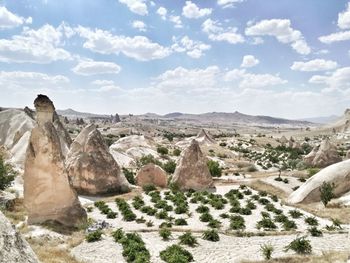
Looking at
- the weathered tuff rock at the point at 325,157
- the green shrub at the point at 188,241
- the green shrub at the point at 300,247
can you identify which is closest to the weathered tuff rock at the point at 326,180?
the green shrub at the point at 300,247

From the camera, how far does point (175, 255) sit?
630 inches

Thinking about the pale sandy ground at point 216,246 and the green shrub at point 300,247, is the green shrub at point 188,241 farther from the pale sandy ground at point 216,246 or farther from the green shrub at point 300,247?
the green shrub at point 300,247

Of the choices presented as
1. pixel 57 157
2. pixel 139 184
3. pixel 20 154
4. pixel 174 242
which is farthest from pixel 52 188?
pixel 20 154

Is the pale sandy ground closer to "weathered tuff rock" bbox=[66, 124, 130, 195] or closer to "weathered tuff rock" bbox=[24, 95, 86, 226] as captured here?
"weathered tuff rock" bbox=[24, 95, 86, 226]

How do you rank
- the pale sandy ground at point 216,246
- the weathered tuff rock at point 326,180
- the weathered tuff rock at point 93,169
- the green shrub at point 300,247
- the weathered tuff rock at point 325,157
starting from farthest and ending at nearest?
the weathered tuff rock at point 325,157 → the weathered tuff rock at point 93,169 → the weathered tuff rock at point 326,180 → the green shrub at point 300,247 → the pale sandy ground at point 216,246

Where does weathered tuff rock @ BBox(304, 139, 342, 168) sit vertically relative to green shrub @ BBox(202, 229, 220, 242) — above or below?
above

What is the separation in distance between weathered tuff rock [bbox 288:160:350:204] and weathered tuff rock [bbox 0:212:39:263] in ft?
88.8

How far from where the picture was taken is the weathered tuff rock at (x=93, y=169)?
33.1 m

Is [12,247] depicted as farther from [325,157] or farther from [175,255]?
[325,157]

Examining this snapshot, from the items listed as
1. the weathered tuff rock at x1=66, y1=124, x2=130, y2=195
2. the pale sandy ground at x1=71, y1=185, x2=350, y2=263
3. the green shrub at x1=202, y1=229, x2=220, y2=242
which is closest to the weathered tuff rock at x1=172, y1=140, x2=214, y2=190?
the weathered tuff rock at x1=66, y1=124, x2=130, y2=195

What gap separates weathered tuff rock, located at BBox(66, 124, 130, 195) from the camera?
109 feet

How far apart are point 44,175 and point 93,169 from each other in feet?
42.0

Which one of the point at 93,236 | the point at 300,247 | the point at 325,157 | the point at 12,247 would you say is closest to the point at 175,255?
the point at 93,236

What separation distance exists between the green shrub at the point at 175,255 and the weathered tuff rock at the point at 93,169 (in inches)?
668
